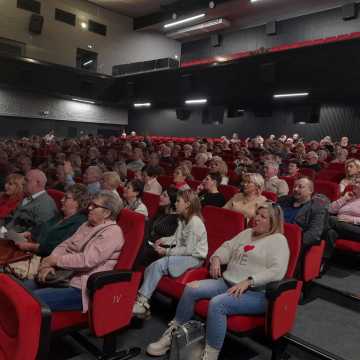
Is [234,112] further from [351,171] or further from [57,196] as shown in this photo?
[57,196]

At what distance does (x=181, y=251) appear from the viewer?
249 cm

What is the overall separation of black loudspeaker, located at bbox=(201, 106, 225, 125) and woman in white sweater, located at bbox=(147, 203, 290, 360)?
11.6m

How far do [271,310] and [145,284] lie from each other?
85 cm

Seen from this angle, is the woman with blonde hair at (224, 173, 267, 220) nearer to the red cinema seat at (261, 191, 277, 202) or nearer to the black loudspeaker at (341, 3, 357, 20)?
the red cinema seat at (261, 191, 277, 202)

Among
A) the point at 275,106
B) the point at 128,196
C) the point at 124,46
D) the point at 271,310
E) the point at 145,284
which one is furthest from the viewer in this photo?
the point at 124,46

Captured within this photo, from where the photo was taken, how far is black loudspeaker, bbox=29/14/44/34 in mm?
14109

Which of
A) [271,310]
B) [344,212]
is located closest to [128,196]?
[271,310]

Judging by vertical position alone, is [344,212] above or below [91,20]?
below

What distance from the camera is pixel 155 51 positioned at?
18188 mm

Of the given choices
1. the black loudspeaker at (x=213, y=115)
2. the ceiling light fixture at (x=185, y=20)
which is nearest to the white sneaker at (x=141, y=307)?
the black loudspeaker at (x=213, y=115)

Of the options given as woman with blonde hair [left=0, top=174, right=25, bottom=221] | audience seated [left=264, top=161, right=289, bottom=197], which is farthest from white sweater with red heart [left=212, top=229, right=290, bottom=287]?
woman with blonde hair [left=0, top=174, right=25, bottom=221]

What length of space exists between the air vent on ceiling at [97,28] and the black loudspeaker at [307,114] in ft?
31.0

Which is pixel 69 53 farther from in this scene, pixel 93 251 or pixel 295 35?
pixel 93 251

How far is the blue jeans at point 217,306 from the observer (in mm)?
1905
